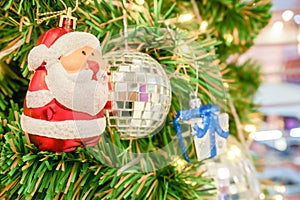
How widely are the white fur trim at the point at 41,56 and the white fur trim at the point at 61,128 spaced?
0.14 feet

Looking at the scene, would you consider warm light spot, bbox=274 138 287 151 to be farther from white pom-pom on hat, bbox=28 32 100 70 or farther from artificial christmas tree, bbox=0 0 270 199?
white pom-pom on hat, bbox=28 32 100 70

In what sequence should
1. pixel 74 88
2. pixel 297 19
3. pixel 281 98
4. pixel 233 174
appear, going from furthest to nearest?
pixel 281 98 < pixel 297 19 < pixel 233 174 < pixel 74 88

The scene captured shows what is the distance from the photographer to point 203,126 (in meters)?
0.38

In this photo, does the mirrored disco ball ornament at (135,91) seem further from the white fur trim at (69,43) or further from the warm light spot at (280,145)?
the warm light spot at (280,145)

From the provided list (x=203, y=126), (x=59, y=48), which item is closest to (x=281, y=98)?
(x=203, y=126)

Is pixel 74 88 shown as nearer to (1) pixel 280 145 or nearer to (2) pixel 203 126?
(2) pixel 203 126

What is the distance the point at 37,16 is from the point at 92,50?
68 millimetres

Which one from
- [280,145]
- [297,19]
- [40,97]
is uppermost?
[297,19]

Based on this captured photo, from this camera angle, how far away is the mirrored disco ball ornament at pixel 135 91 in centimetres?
34

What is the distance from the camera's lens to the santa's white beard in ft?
1.07

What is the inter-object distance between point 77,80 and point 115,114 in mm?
46

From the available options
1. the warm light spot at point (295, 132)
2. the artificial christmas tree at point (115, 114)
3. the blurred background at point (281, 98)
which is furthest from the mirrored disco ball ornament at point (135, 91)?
the warm light spot at point (295, 132)

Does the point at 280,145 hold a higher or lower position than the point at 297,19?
lower

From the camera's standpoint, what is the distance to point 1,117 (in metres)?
0.40
